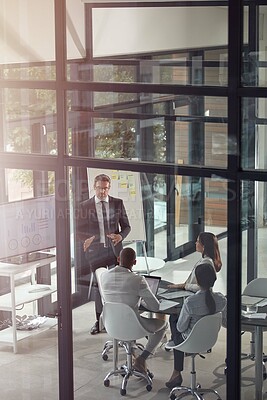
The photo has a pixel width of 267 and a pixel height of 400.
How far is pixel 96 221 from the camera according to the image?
6.30 meters

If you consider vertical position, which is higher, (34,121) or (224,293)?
(34,121)

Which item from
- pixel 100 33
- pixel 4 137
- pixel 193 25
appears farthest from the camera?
pixel 4 137

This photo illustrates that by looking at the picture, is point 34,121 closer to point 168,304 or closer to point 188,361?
point 168,304

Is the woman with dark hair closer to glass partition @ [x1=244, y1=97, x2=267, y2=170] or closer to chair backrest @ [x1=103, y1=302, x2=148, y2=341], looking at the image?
chair backrest @ [x1=103, y1=302, x2=148, y2=341]

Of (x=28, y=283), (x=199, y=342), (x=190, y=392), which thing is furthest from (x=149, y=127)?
(x=190, y=392)

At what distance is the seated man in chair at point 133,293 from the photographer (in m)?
6.06

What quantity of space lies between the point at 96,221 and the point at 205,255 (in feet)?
2.90

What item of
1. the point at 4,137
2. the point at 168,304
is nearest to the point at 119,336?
the point at 168,304

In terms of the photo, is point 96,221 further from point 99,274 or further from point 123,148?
point 123,148

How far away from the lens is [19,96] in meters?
6.45

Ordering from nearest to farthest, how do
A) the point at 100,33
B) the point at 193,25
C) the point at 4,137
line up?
the point at 193,25 → the point at 100,33 → the point at 4,137

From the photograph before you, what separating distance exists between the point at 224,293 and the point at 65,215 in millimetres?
1334

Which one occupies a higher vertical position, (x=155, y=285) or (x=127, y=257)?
(x=127, y=257)

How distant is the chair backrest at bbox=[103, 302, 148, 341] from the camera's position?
6094 mm
